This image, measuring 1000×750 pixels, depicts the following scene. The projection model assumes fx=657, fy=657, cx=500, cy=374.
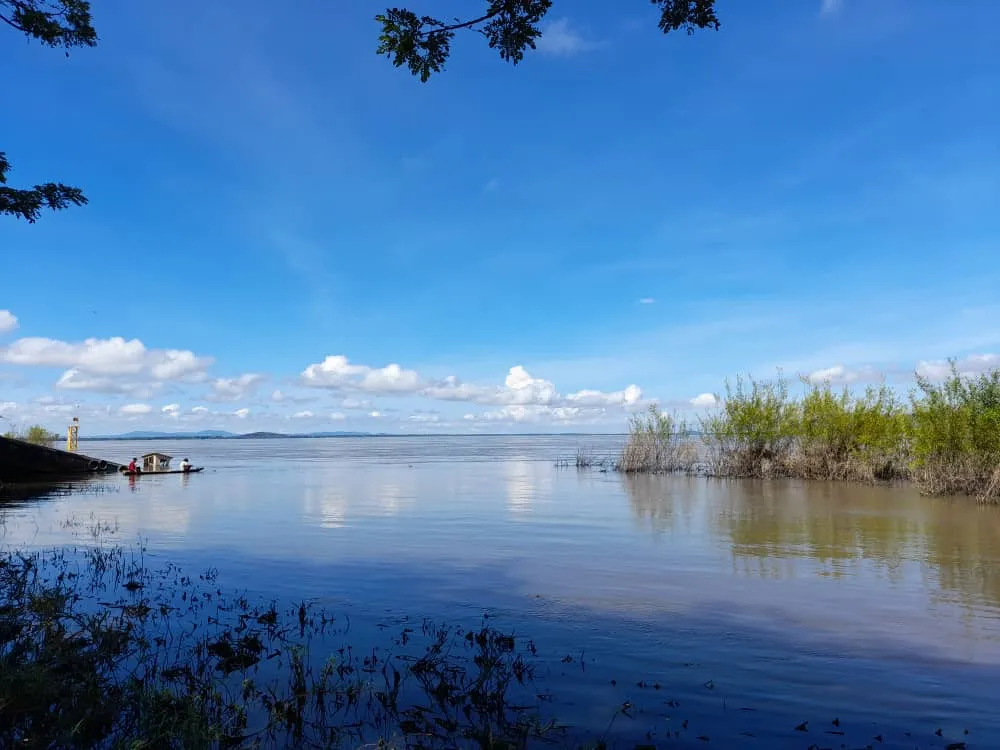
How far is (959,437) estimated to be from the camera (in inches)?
989

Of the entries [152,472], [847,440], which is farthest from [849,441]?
[152,472]

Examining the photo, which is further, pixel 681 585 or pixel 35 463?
pixel 35 463

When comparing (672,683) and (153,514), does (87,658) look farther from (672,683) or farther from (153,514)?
(153,514)

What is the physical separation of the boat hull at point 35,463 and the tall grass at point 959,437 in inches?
1534

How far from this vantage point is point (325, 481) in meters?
36.3

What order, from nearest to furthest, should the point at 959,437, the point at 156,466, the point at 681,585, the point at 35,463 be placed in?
the point at 681,585 → the point at 959,437 → the point at 35,463 → the point at 156,466

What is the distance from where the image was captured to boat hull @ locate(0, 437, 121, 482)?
30.1m

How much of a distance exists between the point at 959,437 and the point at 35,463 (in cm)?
4106

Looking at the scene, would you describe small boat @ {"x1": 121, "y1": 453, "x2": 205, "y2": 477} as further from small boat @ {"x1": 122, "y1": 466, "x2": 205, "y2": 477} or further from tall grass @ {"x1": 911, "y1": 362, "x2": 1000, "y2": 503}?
tall grass @ {"x1": 911, "y1": 362, "x2": 1000, "y2": 503}

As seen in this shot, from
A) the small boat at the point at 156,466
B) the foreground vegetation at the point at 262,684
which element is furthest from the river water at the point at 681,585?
the small boat at the point at 156,466

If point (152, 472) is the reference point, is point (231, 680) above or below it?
below

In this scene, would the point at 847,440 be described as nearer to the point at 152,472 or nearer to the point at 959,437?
the point at 959,437

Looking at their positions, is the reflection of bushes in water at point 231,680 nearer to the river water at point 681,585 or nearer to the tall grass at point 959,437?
the river water at point 681,585

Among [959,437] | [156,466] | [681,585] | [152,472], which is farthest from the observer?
[156,466]
